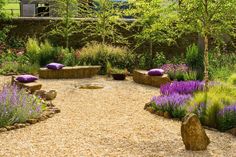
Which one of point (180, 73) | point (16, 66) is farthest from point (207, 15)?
point (16, 66)

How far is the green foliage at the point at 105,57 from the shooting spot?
15164mm

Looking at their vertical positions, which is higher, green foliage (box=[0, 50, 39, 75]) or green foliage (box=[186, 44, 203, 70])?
green foliage (box=[186, 44, 203, 70])

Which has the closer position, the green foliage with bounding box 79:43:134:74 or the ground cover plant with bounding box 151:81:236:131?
the ground cover plant with bounding box 151:81:236:131

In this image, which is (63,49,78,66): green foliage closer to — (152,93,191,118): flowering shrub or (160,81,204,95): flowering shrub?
(160,81,204,95): flowering shrub

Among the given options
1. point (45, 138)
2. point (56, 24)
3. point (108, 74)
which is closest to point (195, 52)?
point (108, 74)

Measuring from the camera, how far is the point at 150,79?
12305 mm

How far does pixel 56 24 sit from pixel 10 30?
2.59 metres

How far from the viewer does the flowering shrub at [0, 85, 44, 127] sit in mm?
7321

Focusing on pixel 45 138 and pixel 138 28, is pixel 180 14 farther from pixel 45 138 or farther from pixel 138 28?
pixel 138 28

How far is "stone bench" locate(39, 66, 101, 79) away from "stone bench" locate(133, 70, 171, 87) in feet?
5.22

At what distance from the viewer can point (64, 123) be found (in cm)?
764

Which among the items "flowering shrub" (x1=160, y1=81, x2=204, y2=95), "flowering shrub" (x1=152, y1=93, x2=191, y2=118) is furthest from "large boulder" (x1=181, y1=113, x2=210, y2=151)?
"flowering shrub" (x1=160, y1=81, x2=204, y2=95)

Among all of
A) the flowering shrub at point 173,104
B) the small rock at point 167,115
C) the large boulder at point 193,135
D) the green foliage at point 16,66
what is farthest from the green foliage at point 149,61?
the large boulder at point 193,135

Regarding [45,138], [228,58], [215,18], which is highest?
[215,18]
